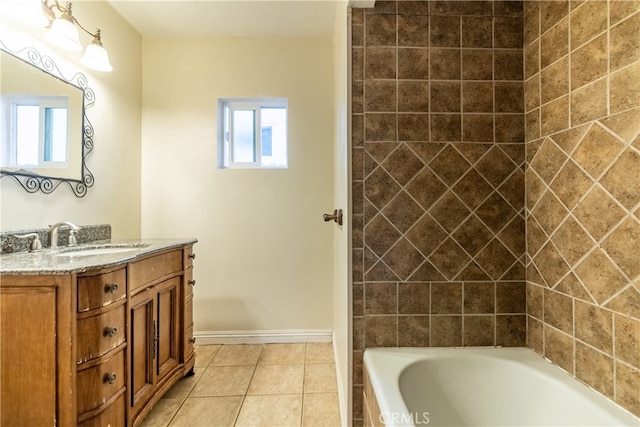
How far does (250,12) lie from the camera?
2.00m

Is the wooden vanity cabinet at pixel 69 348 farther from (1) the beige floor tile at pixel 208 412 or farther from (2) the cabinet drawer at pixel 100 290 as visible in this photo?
(1) the beige floor tile at pixel 208 412

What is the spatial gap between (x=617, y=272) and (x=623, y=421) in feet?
1.43

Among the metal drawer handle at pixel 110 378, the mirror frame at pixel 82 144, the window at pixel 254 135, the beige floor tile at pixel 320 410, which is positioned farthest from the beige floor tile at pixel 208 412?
the window at pixel 254 135

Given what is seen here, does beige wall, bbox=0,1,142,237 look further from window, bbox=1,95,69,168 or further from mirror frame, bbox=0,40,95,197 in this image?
window, bbox=1,95,69,168

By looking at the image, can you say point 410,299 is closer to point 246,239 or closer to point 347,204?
point 347,204

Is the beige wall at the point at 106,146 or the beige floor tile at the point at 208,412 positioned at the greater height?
the beige wall at the point at 106,146

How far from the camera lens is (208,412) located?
152 cm

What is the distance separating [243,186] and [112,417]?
5.17ft

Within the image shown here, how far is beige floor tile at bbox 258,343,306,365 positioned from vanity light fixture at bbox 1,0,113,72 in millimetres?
2150

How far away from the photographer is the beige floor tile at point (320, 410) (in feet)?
4.78

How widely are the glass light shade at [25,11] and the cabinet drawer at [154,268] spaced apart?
1.22m

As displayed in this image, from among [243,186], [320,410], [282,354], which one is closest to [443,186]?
[320,410]

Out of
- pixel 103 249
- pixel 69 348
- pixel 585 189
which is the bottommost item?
pixel 69 348

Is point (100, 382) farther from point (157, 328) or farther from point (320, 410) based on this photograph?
point (320, 410)
